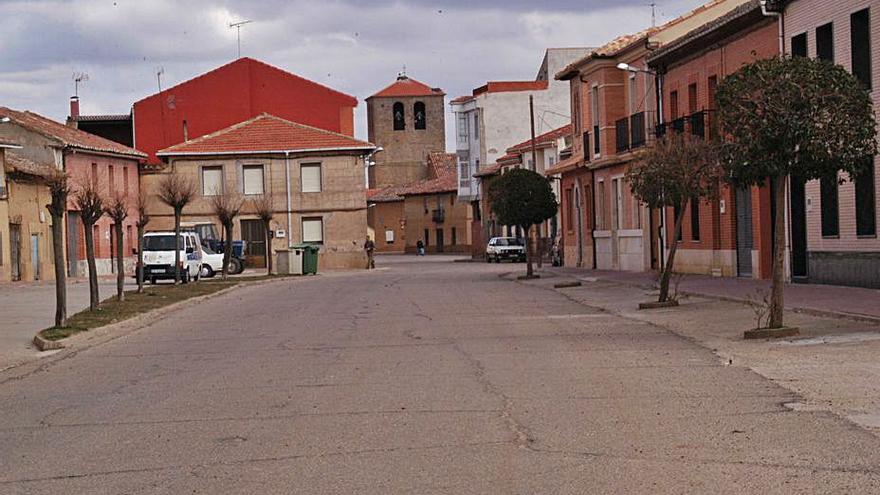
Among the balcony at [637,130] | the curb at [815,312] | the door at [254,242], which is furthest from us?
the door at [254,242]

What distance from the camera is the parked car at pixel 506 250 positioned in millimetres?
73312

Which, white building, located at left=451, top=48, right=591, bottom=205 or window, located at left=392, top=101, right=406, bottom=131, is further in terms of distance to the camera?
window, located at left=392, top=101, right=406, bottom=131

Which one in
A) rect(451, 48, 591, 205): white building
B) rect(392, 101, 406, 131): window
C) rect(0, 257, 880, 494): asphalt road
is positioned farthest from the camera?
rect(392, 101, 406, 131): window

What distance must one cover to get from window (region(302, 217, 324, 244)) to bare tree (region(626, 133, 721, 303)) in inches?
1686

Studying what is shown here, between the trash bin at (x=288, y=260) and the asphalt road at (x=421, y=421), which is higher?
the trash bin at (x=288, y=260)

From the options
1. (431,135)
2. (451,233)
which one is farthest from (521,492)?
(431,135)

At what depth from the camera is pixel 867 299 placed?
74.5 ft

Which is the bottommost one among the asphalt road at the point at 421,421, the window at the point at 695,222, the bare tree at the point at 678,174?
the asphalt road at the point at 421,421

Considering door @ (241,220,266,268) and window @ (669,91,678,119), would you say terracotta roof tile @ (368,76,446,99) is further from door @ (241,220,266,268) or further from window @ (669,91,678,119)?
window @ (669,91,678,119)

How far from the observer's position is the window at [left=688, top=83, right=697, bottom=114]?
3885 centimetres

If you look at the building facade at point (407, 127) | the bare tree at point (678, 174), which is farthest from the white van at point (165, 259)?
the building facade at point (407, 127)

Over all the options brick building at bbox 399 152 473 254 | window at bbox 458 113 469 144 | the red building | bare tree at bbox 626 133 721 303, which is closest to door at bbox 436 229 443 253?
brick building at bbox 399 152 473 254

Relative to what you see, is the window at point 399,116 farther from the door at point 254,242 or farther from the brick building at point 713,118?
the brick building at point 713,118

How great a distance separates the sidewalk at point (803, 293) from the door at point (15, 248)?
80.2ft
